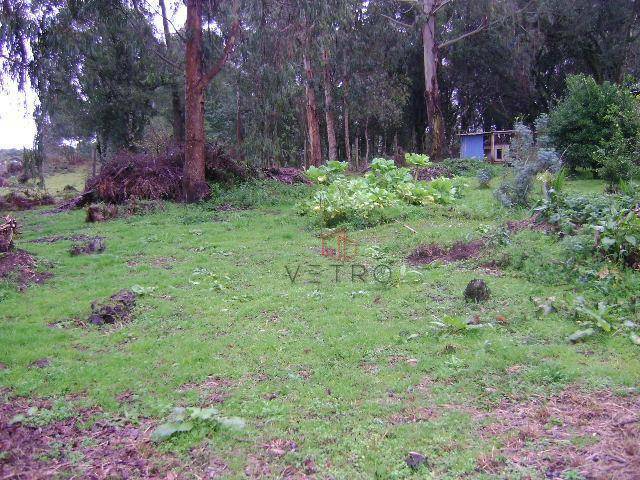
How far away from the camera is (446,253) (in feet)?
26.6

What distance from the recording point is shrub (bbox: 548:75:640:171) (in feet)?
47.4

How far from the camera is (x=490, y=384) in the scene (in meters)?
4.02

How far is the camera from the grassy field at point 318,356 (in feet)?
11.0

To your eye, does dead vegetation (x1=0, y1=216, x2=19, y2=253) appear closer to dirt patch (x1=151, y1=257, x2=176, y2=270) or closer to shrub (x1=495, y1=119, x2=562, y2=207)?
dirt patch (x1=151, y1=257, x2=176, y2=270)

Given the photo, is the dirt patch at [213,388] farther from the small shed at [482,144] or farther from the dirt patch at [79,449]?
the small shed at [482,144]

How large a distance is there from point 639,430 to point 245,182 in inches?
551

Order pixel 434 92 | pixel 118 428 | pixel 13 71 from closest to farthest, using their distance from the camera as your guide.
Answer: pixel 118 428, pixel 13 71, pixel 434 92

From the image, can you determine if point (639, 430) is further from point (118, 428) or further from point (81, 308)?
point (81, 308)

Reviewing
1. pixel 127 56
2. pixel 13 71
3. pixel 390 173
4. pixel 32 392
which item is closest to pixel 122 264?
pixel 32 392

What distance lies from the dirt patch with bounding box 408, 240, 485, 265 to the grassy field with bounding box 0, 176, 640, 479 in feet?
0.83

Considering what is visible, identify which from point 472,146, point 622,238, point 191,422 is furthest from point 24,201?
point 472,146

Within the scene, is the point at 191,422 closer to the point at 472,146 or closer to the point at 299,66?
the point at 299,66

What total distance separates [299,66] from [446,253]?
836 cm

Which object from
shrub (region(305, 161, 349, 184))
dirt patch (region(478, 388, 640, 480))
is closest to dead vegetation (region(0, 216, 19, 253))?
shrub (region(305, 161, 349, 184))
